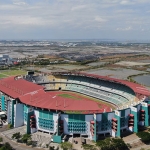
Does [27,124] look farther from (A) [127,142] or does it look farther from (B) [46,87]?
(B) [46,87]

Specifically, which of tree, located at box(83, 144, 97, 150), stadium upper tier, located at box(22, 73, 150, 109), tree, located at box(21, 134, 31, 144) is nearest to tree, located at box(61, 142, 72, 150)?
tree, located at box(83, 144, 97, 150)

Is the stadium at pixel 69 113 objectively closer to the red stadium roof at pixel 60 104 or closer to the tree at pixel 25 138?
the red stadium roof at pixel 60 104

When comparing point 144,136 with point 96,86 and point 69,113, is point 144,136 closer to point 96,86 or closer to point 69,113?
point 69,113

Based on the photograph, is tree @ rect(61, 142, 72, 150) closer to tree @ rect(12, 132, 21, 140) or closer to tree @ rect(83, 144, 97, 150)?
tree @ rect(83, 144, 97, 150)

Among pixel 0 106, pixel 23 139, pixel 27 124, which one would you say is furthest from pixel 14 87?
pixel 23 139

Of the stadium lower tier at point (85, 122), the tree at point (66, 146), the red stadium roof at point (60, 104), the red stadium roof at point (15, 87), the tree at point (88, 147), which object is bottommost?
Result: the tree at point (88, 147)

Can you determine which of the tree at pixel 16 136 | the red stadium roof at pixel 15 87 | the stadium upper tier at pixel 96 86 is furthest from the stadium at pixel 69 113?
the tree at pixel 16 136

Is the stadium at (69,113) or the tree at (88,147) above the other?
the stadium at (69,113)
